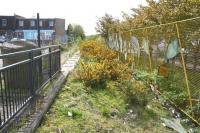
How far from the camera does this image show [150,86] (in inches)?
392

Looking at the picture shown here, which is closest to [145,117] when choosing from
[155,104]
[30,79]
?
[155,104]

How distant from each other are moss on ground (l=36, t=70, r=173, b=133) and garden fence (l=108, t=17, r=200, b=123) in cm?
59

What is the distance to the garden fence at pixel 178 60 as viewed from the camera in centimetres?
675

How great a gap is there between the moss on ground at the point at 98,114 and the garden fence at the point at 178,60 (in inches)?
23.3

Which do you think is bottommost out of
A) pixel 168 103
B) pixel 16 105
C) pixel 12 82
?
pixel 168 103

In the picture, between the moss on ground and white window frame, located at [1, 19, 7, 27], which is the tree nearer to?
the moss on ground

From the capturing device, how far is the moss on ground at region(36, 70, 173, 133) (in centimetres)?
562

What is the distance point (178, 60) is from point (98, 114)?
2575 millimetres

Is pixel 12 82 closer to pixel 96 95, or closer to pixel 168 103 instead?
pixel 96 95

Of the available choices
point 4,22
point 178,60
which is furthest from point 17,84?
point 4,22

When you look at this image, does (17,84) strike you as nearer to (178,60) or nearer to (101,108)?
(101,108)

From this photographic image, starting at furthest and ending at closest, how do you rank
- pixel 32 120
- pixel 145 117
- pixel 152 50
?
pixel 152 50 → pixel 145 117 → pixel 32 120

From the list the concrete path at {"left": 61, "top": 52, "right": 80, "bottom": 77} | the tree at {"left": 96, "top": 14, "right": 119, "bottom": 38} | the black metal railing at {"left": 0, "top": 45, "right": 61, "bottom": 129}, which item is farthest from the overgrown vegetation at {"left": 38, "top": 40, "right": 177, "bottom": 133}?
the tree at {"left": 96, "top": 14, "right": 119, "bottom": 38}

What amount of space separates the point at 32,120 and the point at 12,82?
82 cm
